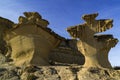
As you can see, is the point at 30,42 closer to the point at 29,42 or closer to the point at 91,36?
the point at 29,42

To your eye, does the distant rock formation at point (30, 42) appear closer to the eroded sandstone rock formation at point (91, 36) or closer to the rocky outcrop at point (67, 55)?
the eroded sandstone rock formation at point (91, 36)

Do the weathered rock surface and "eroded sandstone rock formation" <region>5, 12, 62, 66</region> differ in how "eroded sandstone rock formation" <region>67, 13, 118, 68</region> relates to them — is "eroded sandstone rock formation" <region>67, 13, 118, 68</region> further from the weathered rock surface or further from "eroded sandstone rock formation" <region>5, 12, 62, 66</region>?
the weathered rock surface

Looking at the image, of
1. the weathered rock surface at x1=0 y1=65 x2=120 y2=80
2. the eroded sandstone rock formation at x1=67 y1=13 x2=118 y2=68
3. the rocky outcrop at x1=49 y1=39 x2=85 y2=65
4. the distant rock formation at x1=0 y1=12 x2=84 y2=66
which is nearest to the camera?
the weathered rock surface at x1=0 y1=65 x2=120 y2=80

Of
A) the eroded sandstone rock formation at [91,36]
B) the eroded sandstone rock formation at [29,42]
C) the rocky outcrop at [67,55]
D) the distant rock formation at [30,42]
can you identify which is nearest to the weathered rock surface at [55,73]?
the distant rock formation at [30,42]

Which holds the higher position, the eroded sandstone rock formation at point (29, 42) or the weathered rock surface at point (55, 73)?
the eroded sandstone rock formation at point (29, 42)

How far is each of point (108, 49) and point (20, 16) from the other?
738 cm

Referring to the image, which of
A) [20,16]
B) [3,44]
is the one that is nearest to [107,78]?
[20,16]

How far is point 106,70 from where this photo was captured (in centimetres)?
2061

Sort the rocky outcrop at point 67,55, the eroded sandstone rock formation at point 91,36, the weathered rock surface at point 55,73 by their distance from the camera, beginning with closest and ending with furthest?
the weathered rock surface at point 55,73
the eroded sandstone rock formation at point 91,36
the rocky outcrop at point 67,55

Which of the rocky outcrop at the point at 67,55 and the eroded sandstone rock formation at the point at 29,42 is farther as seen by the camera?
the rocky outcrop at the point at 67,55

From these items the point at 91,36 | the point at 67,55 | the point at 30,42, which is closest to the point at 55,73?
the point at 30,42

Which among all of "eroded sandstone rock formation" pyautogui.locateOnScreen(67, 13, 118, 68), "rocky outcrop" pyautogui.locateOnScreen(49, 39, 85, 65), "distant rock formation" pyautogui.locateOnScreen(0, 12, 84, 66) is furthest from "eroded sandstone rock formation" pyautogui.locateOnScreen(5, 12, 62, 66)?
"rocky outcrop" pyautogui.locateOnScreen(49, 39, 85, 65)

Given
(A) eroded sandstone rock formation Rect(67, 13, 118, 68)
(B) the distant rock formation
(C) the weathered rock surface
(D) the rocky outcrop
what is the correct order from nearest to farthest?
(C) the weathered rock surface
(B) the distant rock formation
(A) eroded sandstone rock formation Rect(67, 13, 118, 68)
(D) the rocky outcrop

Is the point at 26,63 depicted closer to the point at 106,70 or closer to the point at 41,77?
the point at 41,77
